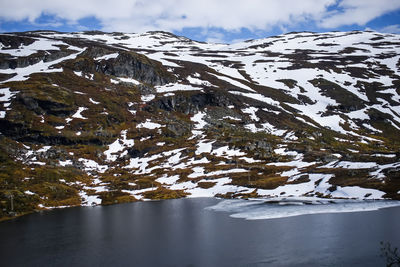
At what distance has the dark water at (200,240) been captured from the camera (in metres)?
42.3

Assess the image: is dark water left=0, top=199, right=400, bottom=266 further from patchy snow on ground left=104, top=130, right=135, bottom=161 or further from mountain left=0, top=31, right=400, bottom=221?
patchy snow on ground left=104, top=130, right=135, bottom=161

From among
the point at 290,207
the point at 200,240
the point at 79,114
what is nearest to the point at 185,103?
the point at 79,114

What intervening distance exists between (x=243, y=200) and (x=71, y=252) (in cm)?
5091

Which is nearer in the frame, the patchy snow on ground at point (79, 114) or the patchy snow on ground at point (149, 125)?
the patchy snow on ground at point (79, 114)

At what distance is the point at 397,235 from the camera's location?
149 feet

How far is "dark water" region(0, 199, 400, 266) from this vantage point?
42344 millimetres

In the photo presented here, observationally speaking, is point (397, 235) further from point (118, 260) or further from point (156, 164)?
point (156, 164)

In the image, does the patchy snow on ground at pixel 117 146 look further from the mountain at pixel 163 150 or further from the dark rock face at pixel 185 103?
the dark rock face at pixel 185 103

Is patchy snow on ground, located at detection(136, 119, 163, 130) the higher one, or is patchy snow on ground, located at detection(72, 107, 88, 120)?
patchy snow on ground, located at detection(72, 107, 88, 120)

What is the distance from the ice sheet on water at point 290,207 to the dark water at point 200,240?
12.1 ft

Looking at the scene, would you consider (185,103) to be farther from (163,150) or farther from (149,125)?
(163,150)

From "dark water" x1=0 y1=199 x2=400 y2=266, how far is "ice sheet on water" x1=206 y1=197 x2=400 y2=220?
3.68 metres

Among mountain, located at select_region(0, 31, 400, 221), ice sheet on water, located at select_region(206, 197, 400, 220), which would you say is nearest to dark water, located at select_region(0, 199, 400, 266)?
ice sheet on water, located at select_region(206, 197, 400, 220)

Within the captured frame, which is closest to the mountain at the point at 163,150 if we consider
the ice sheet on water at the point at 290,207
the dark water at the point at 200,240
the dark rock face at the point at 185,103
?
the dark rock face at the point at 185,103
